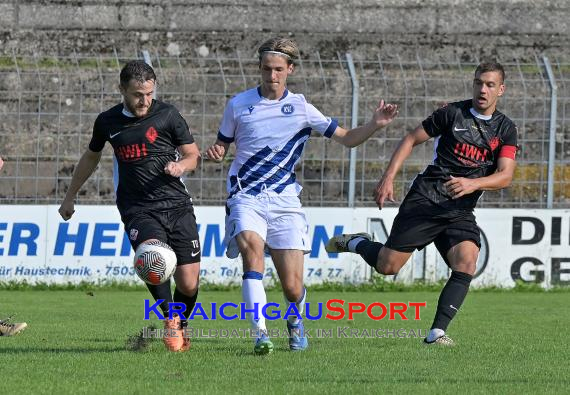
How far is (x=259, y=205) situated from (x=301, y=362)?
130 centimetres

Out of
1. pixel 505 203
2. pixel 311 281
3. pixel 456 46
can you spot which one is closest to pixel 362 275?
pixel 311 281

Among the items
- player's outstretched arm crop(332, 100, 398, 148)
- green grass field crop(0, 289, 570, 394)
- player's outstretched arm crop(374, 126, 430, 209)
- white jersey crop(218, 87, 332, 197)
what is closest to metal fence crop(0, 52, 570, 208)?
green grass field crop(0, 289, 570, 394)

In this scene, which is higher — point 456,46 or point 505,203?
point 456,46

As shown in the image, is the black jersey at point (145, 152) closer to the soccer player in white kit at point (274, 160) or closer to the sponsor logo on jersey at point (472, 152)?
the soccer player in white kit at point (274, 160)

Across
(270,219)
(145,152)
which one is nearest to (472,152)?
(270,219)

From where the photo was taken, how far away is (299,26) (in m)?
21.4

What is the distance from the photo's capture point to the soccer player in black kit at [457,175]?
9.37 meters

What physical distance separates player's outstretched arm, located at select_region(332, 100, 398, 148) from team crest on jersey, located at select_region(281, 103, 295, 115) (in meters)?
0.38

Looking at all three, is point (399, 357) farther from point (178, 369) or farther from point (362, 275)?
point (362, 275)

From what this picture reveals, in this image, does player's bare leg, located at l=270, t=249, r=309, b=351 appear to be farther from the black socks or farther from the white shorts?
the black socks

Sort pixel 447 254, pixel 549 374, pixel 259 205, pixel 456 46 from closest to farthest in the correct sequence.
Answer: pixel 549 374, pixel 259 205, pixel 447 254, pixel 456 46

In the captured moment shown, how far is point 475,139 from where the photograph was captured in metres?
9.49

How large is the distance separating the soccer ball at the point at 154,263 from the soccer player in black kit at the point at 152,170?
0.65 feet

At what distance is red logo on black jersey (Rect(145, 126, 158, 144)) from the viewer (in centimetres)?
896
